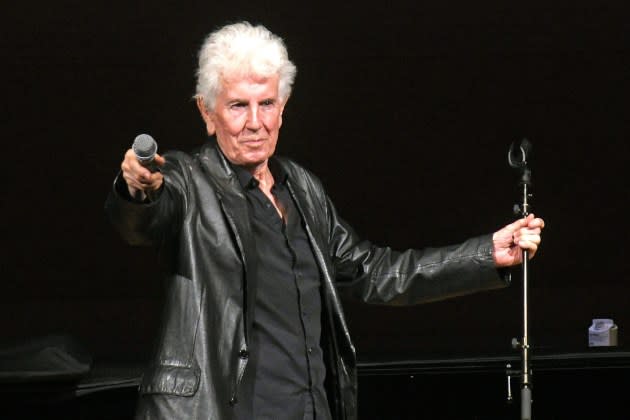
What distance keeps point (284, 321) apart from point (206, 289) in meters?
0.16

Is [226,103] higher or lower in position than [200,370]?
higher

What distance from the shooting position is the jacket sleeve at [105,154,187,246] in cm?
208

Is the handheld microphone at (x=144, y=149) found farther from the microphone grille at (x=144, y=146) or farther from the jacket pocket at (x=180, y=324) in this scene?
the jacket pocket at (x=180, y=324)

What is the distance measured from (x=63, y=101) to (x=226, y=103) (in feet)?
5.35

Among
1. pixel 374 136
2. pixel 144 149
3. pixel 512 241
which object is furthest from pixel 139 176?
pixel 374 136

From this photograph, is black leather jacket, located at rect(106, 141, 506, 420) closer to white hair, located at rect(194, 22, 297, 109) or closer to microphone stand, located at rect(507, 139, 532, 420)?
white hair, located at rect(194, 22, 297, 109)

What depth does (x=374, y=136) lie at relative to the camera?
158 inches

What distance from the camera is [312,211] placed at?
2477 mm

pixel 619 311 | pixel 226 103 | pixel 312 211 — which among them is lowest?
pixel 619 311

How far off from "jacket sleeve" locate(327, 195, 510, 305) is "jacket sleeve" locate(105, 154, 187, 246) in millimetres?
461

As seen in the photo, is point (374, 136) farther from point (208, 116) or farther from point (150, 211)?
point (150, 211)

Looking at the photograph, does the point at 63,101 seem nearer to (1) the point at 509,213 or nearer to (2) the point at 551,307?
(1) the point at 509,213

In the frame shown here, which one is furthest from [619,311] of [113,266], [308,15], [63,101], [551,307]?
[63,101]

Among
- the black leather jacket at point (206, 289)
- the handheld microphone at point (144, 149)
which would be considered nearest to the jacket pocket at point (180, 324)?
the black leather jacket at point (206, 289)
